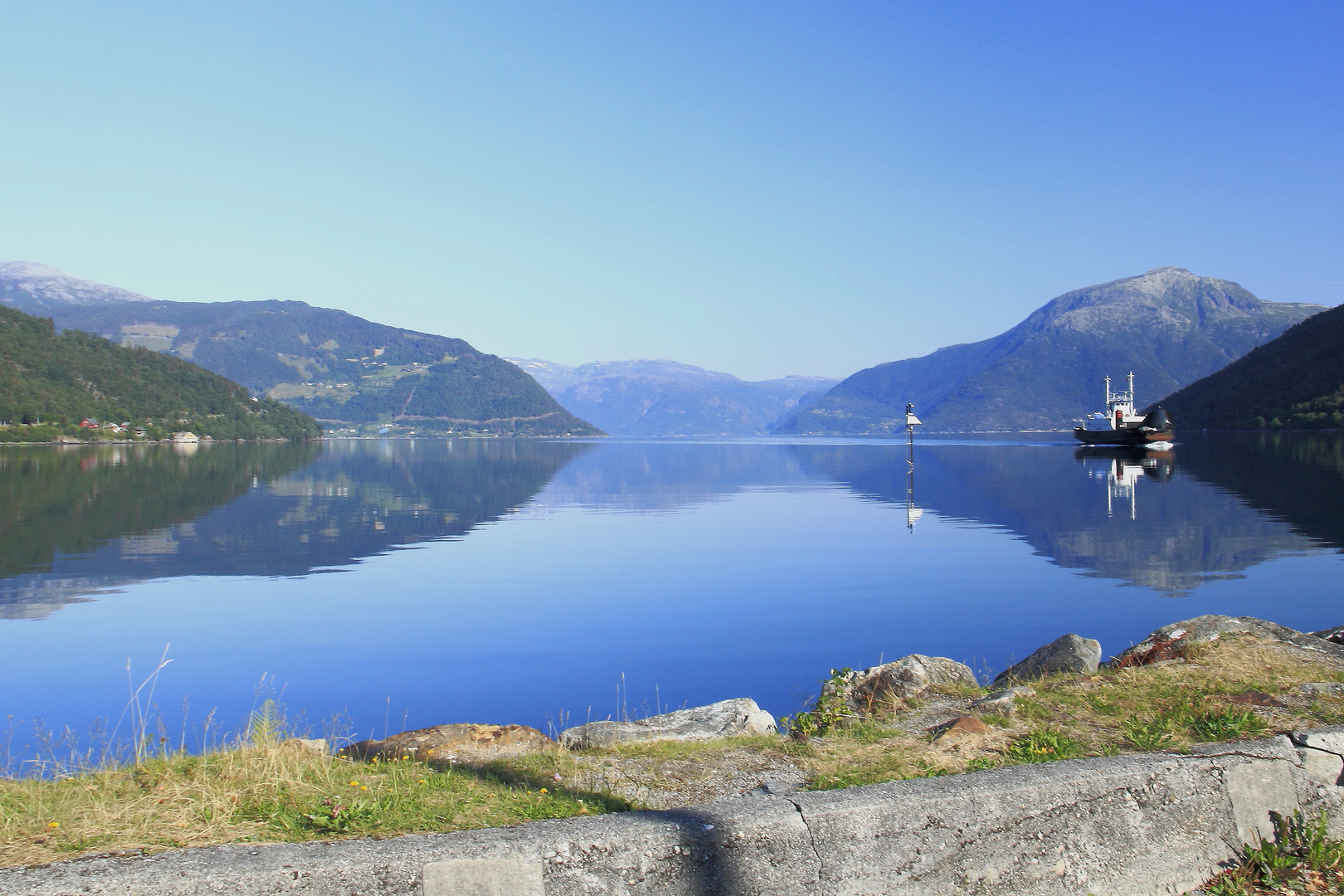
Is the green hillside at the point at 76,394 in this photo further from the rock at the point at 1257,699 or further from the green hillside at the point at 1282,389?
the green hillside at the point at 1282,389

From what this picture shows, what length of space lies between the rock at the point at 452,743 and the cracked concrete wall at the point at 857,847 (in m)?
3.05

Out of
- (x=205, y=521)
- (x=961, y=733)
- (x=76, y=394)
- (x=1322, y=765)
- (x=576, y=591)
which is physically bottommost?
(x=576, y=591)

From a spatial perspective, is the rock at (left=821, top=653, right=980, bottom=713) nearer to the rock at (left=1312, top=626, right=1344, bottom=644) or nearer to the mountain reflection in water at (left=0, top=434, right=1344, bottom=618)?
the rock at (left=1312, top=626, right=1344, bottom=644)

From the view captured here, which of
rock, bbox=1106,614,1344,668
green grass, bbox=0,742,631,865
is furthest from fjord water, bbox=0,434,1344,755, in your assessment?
green grass, bbox=0,742,631,865

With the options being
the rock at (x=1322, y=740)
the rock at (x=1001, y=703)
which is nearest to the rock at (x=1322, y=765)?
the rock at (x=1322, y=740)

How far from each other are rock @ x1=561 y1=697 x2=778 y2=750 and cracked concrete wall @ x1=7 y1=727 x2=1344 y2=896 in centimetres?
347

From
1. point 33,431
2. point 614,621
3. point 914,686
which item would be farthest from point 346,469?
point 33,431

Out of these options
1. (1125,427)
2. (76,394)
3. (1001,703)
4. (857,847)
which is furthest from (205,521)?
(76,394)

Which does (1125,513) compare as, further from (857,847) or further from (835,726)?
(857,847)

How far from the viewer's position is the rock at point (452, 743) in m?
7.45

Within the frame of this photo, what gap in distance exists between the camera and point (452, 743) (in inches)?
303

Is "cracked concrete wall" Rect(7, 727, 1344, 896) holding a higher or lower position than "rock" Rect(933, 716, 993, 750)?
higher

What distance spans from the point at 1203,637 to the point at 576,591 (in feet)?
42.3

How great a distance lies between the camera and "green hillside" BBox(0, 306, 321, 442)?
15325 cm
